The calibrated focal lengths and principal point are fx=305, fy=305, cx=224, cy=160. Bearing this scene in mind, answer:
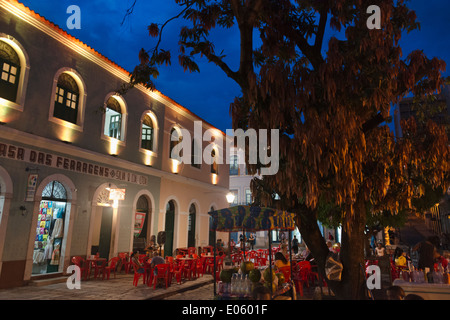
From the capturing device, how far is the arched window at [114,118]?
13.7 meters

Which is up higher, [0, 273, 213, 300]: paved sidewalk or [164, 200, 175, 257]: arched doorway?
[164, 200, 175, 257]: arched doorway

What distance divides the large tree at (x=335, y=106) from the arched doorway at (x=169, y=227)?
11.0 metres

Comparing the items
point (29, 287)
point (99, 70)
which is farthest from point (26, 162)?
point (99, 70)

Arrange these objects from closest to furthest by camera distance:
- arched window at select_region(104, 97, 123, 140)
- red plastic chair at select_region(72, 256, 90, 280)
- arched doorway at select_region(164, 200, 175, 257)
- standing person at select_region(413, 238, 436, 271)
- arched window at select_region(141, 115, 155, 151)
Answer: standing person at select_region(413, 238, 436, 271) → red plastic chair at select_region(72, 256, 90, 280) → arched window at select_region(104, 97, 123, 140) → arched window at select_region(141, 115, 155, 151) → arched doorway at select_region(164, 200, 175, 257)

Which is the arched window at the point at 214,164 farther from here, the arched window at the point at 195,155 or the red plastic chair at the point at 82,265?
the red plastic chair at the point at 82,265

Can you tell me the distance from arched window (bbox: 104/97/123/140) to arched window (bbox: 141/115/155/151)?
1.46 meters

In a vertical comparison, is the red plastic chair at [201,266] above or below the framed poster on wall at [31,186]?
below

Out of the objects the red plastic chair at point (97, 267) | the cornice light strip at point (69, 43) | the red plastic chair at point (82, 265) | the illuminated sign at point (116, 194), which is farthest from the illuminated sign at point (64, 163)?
the cornice light strip at point (69, 43)

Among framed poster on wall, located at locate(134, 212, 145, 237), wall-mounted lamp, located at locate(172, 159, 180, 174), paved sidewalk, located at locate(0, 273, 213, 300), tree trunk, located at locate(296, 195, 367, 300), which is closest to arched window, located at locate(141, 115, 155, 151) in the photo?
wall-mounted lamp, located at locate(172, 159, 180, 174)

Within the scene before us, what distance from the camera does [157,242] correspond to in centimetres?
1456

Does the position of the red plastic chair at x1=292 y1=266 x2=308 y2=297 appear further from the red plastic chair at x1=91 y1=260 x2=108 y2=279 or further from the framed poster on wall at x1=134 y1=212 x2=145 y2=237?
the framed poster on wall at x1=134 y1=212 x2=145 y2=237

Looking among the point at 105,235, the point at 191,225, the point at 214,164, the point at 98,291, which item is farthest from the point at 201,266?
the point at 214,164

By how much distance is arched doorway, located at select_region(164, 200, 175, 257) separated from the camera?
16688mm

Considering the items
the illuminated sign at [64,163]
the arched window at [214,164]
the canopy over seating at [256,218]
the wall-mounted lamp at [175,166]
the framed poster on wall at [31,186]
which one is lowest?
the canopy over seating at [256,218]
